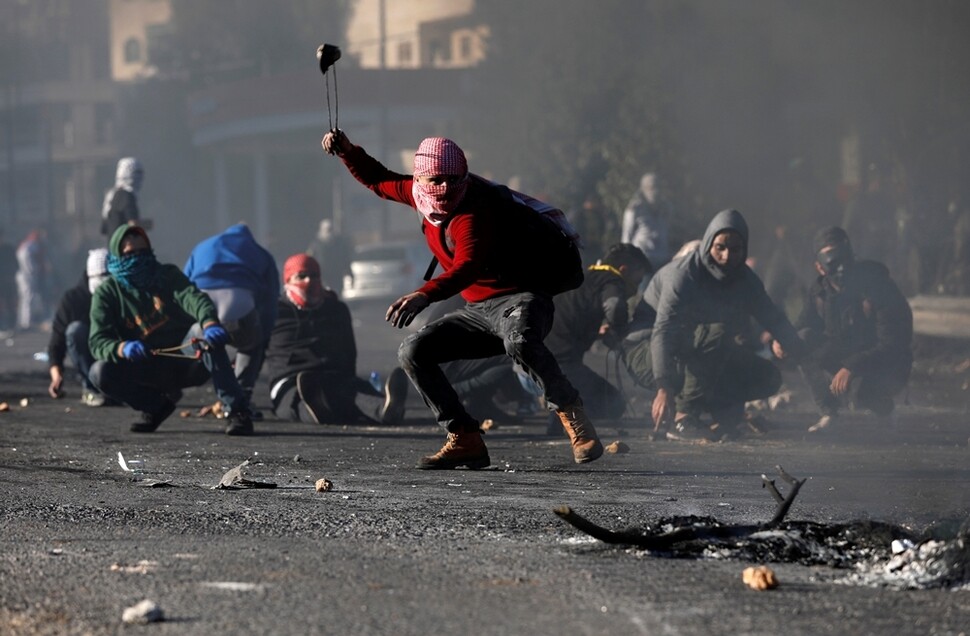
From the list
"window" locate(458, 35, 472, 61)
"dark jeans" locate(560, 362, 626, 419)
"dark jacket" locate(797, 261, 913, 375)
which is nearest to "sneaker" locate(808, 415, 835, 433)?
"dark jacket" locate(797, 261, 913, 375)

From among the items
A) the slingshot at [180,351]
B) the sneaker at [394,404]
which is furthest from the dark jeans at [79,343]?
the sneaker at [394,404]

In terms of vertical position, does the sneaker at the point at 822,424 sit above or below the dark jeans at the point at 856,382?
below

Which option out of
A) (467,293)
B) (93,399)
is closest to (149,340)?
(93,399)

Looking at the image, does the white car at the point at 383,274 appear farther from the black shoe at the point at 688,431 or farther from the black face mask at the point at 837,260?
the black shoe at the point at 688,431

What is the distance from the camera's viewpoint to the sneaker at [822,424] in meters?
9.95

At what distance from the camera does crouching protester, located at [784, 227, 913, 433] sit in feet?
33.9

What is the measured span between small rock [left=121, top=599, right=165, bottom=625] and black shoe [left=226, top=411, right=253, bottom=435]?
555cm

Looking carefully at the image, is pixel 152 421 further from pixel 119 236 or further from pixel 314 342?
pixel 314 342

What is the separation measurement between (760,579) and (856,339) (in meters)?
6.36

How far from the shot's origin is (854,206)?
18.1 m

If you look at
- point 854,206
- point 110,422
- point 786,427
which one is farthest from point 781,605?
point 854,206

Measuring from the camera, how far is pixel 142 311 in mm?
10039

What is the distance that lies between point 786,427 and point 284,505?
4830 mm

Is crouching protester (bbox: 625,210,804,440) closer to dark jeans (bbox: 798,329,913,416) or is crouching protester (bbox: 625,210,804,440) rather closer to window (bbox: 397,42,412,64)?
dark jeans (bbox: 798,329,913,416)
